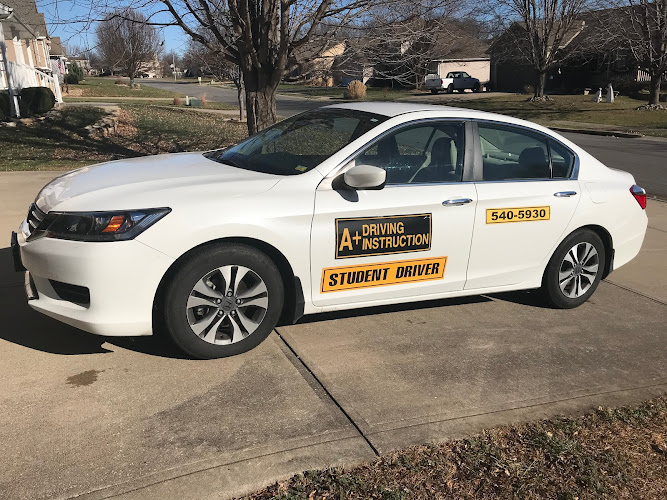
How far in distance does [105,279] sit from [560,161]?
3.54 meters

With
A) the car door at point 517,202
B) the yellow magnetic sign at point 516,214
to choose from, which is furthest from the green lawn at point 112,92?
the yellow magnetic sign at point 516,214

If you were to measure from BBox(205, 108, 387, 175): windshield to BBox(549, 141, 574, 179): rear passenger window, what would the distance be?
1506mm

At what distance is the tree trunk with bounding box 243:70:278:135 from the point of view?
10.8m

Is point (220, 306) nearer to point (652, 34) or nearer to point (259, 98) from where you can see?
point (259, 98)

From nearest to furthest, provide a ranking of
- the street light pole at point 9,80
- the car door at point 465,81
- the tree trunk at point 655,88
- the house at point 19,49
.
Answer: the street light pole at point 9,80 < the house at point 19,49 < the tree trunk at point 655,88 < the car door at point 465,81

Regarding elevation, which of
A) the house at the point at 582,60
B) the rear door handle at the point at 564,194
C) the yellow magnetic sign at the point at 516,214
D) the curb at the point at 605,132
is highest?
the house at the point at 582,60

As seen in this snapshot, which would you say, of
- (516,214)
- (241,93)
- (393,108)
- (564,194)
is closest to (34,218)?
(393,108)

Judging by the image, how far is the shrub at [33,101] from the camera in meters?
18.6

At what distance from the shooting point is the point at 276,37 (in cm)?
1042

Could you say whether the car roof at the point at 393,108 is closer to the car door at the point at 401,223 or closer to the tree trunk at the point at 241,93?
the car door at the point at 401,223

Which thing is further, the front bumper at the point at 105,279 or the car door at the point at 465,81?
the car door at the point at 465,81

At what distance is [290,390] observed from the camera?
11.4 feet

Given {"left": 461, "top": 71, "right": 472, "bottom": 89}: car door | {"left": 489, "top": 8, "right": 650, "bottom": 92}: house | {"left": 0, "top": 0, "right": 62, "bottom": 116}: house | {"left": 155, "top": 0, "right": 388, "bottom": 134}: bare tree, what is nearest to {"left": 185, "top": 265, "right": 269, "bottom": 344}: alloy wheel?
{"left": 155, "top": 0, "right": 388, "bottom": 134}: bare tree

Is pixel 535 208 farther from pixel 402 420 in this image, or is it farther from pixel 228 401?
pixel 228 401
